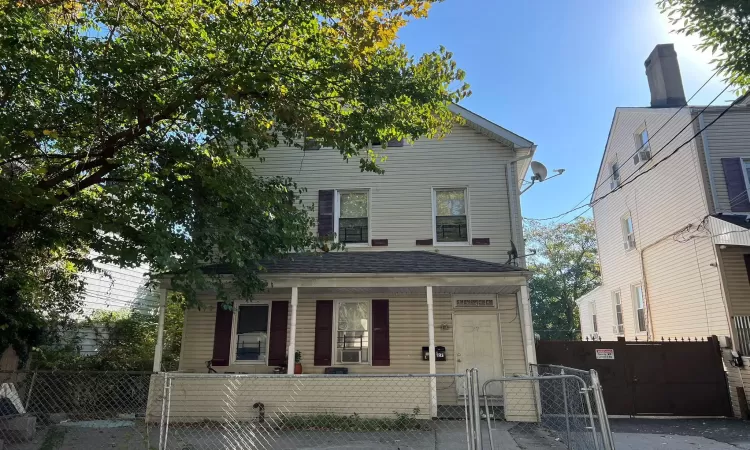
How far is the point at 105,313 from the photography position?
492 inches

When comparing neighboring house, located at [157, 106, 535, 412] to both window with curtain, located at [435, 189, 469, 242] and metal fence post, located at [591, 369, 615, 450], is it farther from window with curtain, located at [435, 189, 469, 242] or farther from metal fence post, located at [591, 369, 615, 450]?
metal fence post, located at [591, 369, 615, 450]

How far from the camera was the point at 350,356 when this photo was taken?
10.8 metres

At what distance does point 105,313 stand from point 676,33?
1382 cm

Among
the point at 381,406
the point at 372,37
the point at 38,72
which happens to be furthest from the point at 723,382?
the point at 38,72

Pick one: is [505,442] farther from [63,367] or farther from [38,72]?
[63,367]

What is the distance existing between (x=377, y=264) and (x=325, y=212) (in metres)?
2.44

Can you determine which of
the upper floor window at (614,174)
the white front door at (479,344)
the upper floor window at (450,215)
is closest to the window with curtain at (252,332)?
the white front door at (479,344)

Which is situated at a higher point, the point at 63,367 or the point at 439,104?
the point at 439,104

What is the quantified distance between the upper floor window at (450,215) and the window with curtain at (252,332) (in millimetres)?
4559

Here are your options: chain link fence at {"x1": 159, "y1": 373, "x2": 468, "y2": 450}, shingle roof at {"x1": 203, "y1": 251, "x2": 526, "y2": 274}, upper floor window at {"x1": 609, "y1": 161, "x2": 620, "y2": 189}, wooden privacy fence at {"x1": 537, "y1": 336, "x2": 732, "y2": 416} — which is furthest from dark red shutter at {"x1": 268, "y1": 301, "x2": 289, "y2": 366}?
upper floor window at {"x1": 609, "y1": 161, "x2": 620, "y2": 189}

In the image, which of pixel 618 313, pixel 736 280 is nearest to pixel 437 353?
pixel 736 280

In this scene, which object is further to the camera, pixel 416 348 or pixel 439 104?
pixel 416 348

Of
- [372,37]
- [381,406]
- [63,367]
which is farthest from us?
[63,367]

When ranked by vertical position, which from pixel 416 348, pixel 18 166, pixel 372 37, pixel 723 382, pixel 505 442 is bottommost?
pixel 505 442
